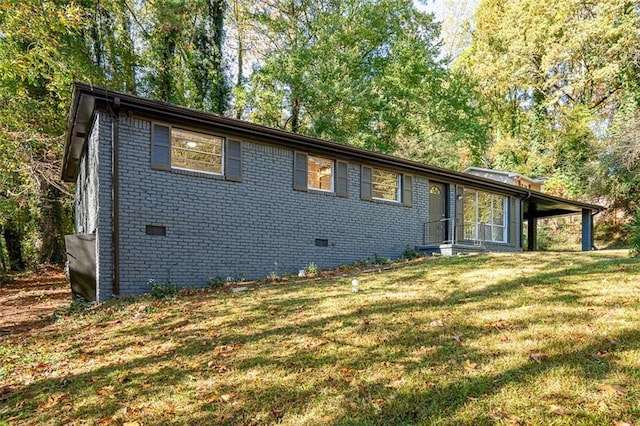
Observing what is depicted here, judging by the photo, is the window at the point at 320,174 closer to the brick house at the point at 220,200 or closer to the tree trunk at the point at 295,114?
the brick house at the point at 220,200

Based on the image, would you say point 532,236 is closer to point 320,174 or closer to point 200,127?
point 320,174

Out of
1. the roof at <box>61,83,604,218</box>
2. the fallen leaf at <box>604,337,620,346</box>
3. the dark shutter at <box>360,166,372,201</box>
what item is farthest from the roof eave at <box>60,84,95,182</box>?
the fallen leaf at <box>604,337,620,346</box>

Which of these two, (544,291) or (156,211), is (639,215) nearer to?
(544,291)

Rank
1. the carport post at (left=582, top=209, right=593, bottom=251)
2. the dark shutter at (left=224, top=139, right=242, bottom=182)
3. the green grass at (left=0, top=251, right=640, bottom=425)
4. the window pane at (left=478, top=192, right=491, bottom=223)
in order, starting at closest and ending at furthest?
the green grass at (left=0, top=251, right=640, bottom=425) < the dark shutter at (left=224, top=139, right=242, bottom=182) < the window pane at (left=478, top=192, right=491, bottom=223) < the carport post at (left=582, top=209, right=593, bottom=251)

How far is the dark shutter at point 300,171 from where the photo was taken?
10445 mm

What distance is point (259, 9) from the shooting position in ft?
71.9

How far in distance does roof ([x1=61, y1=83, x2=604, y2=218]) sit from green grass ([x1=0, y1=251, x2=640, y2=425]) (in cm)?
414

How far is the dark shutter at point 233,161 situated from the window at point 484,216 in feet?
30.3

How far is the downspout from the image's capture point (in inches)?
300

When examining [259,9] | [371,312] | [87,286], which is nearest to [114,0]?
[259,9]

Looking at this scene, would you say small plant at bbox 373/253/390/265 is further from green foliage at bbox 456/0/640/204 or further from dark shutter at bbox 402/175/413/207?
green foliage at bbox 456/0/640/204

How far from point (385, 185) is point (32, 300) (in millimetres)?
10328

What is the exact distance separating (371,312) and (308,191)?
19.2 ft

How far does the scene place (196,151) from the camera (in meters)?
9.02
